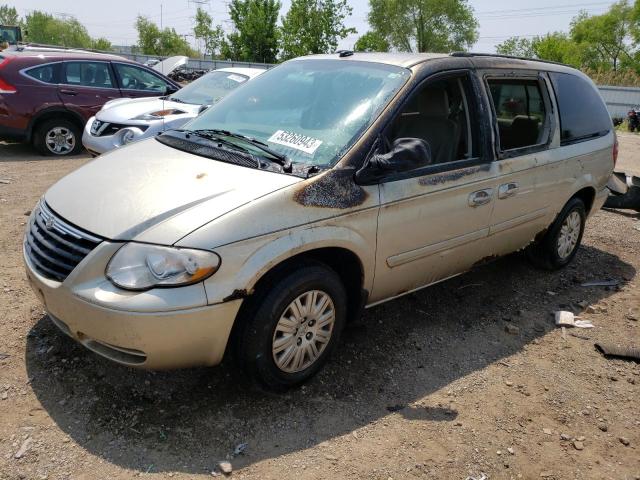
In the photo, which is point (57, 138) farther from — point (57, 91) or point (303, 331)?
point (303, 331)

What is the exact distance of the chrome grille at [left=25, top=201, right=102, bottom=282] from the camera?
2.67m

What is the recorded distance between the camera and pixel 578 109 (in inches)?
191

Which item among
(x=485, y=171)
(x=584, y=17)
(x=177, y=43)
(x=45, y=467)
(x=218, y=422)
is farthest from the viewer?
(x=177, y=43)

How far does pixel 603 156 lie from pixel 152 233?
4276 mm

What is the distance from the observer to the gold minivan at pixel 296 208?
2.57 m

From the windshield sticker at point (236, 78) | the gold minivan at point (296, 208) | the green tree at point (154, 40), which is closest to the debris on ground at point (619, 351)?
the gold minivan at point (296, 208)

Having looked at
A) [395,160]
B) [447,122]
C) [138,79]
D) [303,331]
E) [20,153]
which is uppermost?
[138,79]

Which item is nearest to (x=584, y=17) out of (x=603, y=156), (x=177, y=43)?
(x=177, y=43)

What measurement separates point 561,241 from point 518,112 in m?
1.43

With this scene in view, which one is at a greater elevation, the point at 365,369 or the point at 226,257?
the point at 226,257

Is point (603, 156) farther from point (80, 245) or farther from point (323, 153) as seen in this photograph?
point (80, 245)

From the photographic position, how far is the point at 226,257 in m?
2.58

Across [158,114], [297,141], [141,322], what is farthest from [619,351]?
[158,114]

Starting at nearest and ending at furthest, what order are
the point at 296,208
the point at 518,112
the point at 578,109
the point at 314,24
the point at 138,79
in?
the point at 296,208
the point at 518,112
the point at 578,109
the point at 138,79
the point at 314,24
